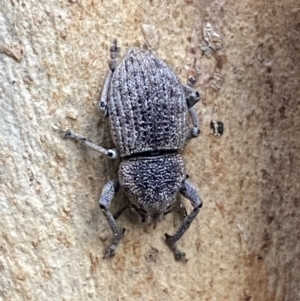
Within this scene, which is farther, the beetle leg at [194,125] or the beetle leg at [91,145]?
the beetle leg at [194,125]

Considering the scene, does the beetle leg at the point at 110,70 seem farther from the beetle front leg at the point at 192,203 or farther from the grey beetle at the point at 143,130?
the beetle front leg at the point at 192,203

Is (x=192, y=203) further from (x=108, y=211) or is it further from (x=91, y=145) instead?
(x=91, y=145)

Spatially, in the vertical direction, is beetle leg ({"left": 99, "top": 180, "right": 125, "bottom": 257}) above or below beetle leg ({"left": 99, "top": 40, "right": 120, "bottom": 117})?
below

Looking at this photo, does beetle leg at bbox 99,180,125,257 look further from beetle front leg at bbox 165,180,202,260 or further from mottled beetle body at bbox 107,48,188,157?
beetle front leg at bbox 165,180,202,260

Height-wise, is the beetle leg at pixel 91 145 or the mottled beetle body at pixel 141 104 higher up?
the mottled beetle body at pixel 141 104

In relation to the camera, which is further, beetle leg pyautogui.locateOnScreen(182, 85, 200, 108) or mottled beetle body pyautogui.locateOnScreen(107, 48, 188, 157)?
beetle leg pyautogui.locateOnScreen(182, 85, 200, 108)

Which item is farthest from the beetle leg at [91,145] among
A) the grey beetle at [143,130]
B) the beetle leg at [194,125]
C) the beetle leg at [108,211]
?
the beetle leg at [194,125]

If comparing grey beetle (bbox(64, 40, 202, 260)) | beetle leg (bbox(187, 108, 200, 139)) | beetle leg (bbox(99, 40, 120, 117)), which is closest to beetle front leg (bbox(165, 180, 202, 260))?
grey beetle (bbox(64, 40, 202, 260))
